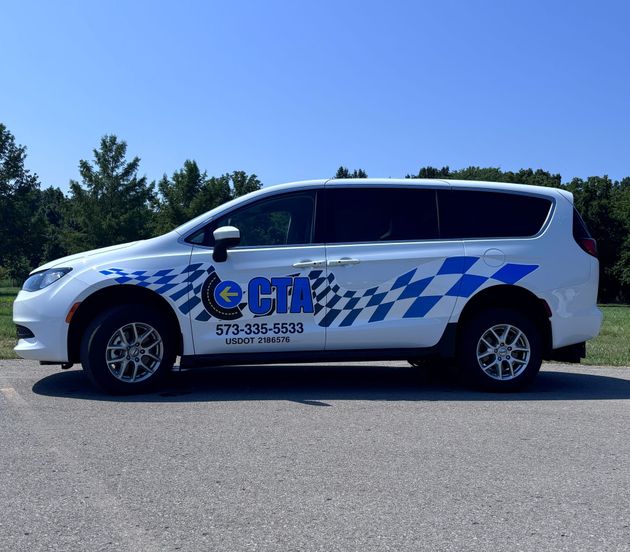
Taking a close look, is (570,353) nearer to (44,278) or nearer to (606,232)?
(44,278)

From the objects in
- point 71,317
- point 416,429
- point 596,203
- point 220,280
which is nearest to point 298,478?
point 416,429

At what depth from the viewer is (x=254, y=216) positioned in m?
6.96

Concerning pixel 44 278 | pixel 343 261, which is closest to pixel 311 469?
pixel 343 261

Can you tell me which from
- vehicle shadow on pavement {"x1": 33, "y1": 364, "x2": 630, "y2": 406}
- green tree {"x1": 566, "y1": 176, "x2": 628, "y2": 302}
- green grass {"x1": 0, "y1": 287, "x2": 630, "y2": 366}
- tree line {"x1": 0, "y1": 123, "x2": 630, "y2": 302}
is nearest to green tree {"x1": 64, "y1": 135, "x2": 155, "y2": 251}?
tree line {"x1": 0, "y1": 123, "x2": 630, "y2": 302}

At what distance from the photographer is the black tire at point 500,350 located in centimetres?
700

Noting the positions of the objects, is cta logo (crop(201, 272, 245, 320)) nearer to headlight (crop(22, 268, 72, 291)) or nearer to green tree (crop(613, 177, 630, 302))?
headlight (crop(22, 268, 72, 291))

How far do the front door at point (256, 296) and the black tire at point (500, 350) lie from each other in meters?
1.46

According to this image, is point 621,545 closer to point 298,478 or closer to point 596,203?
point 298,478

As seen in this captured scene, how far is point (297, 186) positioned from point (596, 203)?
67812mm

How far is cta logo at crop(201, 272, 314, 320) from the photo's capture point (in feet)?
21.8

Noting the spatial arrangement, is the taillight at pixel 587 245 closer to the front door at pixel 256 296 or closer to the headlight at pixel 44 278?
the front door at pixel 256 296

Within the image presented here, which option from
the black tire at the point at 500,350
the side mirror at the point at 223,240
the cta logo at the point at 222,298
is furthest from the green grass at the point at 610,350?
the side mirror at the point at 223,240

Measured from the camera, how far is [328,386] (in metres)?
7.30

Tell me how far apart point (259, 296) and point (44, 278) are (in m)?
2.00
